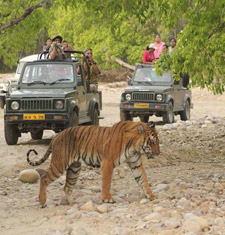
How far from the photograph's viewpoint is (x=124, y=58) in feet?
168

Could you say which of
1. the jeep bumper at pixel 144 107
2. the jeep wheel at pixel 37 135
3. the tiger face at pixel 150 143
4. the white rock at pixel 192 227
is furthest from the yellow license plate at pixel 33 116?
the white rock at pixel 192 227

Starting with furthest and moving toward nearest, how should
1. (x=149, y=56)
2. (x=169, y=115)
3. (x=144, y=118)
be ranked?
(x=144, y=118)
(x=149, y=56)
(x=169, y=115)

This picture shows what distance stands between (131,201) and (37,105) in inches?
275

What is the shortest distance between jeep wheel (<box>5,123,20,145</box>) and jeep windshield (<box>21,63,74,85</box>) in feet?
3.86

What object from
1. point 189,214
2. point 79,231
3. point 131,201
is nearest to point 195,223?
point 189,214

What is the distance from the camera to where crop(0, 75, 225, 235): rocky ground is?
773 centimetres

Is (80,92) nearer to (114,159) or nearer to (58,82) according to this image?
(58,82)

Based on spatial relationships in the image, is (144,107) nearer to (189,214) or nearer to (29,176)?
(29,176)

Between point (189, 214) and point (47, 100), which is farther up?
point (47, 100)

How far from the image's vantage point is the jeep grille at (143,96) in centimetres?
2109

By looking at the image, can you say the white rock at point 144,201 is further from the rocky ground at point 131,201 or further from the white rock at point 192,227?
the white rock at point 192,227

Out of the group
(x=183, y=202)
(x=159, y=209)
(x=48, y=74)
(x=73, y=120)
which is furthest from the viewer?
(x=48, y=74)

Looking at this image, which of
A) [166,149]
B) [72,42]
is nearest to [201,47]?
[166,149]

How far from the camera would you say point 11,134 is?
16.3m
